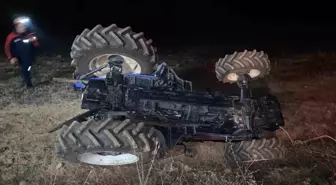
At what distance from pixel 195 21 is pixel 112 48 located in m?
10.8

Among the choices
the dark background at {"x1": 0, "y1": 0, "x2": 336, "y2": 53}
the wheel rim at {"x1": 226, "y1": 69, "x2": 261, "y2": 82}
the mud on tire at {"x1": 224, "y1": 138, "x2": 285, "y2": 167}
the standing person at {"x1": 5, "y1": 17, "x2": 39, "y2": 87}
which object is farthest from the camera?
the dark background at {"x1": 0, "y1": 0, "x2": 336, "y2": 53}

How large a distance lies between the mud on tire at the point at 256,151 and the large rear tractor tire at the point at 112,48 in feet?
6.88

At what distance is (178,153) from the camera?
656 centimetres

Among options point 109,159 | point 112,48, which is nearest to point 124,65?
point 112,48

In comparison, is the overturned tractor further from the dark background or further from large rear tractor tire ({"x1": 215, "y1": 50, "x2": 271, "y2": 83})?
the dark background

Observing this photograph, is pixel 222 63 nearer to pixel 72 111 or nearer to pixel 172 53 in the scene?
pixel 72 111

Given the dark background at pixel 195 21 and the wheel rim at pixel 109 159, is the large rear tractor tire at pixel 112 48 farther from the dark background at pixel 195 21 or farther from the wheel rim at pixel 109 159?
the dark background at pixel 195 21

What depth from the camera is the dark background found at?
44.9ft

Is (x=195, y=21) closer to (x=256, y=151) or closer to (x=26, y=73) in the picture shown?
(x=26, y=73)

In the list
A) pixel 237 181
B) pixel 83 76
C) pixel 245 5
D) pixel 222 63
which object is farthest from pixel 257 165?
pixel 245 5

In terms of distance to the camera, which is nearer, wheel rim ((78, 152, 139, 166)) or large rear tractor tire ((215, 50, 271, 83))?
wheel rim ((78, 152, 139, 166))

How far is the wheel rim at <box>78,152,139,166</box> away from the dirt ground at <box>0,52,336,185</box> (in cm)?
19

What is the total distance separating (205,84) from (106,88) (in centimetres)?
369

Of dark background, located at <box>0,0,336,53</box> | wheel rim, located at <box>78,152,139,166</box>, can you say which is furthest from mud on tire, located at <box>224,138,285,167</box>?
dark background, located at <box>0,0,336,53</box>
